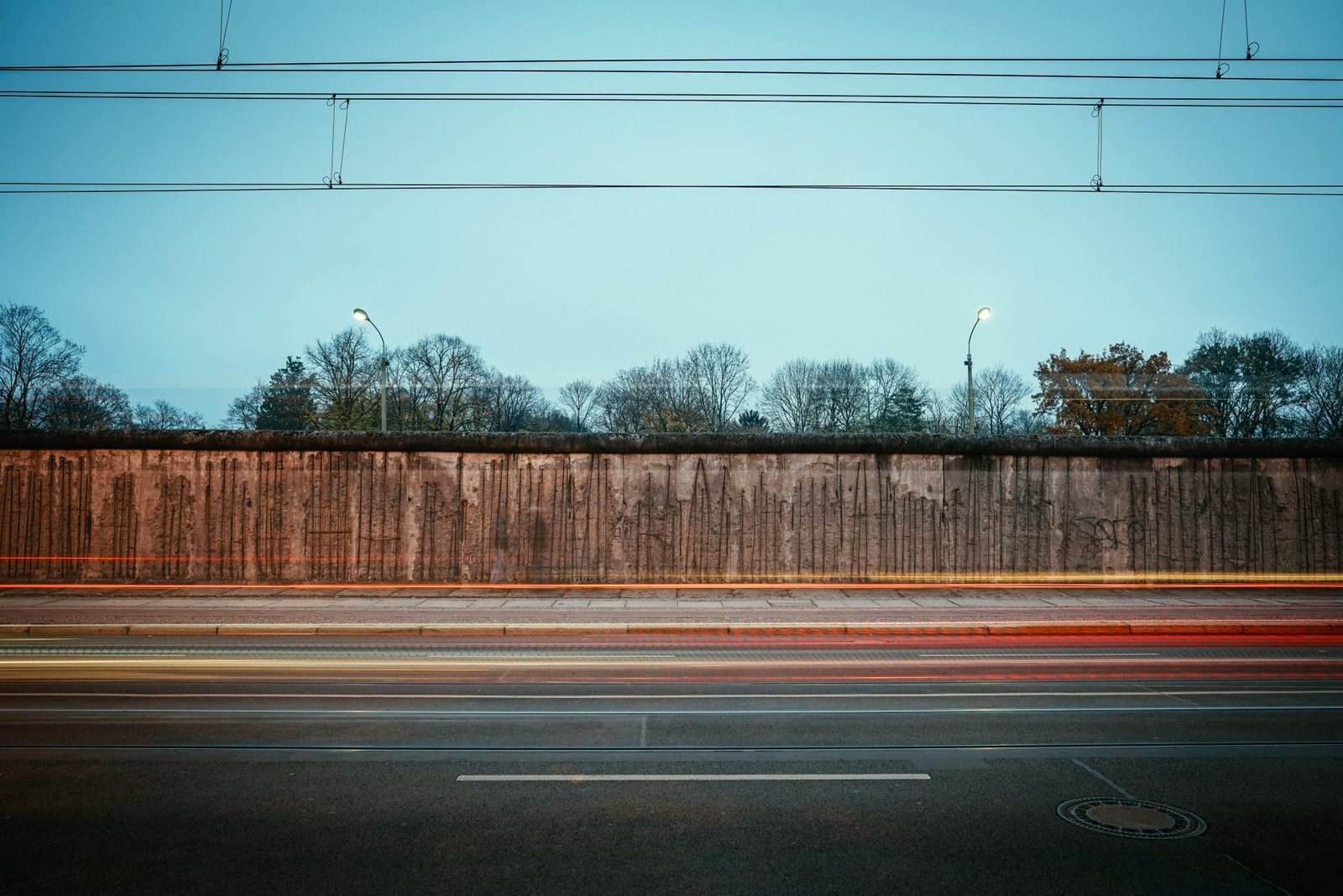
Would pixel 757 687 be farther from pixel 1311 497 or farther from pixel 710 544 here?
pixel 1311 497

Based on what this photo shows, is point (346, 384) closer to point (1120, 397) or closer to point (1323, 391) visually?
point (1120, 397)

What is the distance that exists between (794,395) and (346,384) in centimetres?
3767

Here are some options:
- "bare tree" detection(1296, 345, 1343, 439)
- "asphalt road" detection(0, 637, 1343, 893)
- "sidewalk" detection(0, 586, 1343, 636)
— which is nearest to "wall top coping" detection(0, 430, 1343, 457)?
"sidewalk" detection(0, 586, 1343, 636)

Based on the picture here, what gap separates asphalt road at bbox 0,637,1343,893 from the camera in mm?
4168

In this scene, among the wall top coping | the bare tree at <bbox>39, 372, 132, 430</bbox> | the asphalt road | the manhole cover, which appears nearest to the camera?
the asphalt road

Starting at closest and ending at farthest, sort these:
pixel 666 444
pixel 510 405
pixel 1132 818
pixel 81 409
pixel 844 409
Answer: pixel 1132 818
pixel 666 444
pixel 81 409
pixel 844 409
pixel 510 405

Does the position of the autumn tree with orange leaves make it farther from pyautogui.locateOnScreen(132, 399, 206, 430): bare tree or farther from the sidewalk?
pyautogui.locateOnScreen(132, 399, 206, 430): bare tree

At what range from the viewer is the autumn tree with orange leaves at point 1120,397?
75.4 ft

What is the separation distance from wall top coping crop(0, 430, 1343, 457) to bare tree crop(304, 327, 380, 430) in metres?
26.1

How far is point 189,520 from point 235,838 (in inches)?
589

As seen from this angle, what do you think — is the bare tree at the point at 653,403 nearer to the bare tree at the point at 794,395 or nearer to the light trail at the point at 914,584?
the bare tree at the point at 794,395

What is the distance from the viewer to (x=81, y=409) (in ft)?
137

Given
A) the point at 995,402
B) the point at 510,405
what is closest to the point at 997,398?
the point at 995,402

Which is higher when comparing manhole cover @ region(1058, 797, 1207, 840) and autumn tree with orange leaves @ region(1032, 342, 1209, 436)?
autumn tree with orange leaves @ region(1032, 342, 1209, 436)
